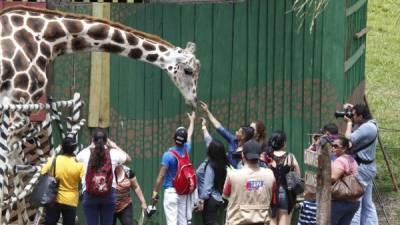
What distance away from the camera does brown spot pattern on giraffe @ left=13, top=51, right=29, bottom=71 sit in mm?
14391

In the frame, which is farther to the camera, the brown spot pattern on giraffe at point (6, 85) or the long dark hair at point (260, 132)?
the long dark hair at point (260, 132)

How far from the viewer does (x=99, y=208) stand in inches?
539

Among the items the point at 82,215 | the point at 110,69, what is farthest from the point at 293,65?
the point at 82,215

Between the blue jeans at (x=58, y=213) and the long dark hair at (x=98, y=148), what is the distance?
25.1 inches

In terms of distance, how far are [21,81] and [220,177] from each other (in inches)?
101

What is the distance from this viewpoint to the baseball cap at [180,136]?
14.6 meters

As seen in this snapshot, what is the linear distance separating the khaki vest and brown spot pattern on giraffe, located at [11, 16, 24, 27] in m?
3.65

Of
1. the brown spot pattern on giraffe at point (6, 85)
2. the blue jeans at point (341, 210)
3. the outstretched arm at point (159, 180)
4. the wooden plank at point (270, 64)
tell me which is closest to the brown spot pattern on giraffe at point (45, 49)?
the brown spot pattern on giraffe at point (6, 85)

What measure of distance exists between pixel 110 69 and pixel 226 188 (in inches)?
140

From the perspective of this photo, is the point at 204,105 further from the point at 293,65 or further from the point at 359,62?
the point at 359,62

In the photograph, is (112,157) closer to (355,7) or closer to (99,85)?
(99,85)

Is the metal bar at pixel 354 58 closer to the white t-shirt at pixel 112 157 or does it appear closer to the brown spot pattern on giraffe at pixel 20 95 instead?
the white t-shirt at pixel 112 157

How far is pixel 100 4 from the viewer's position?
15336 mm

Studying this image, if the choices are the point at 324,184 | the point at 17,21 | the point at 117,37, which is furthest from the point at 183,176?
the point at 324,184
